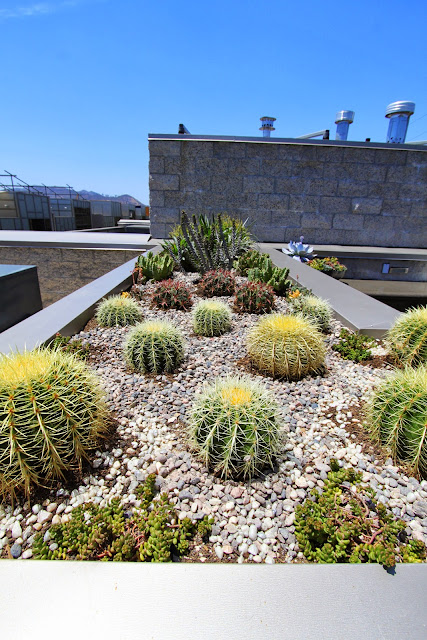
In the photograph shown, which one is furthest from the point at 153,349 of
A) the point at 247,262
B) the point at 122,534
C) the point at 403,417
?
A: the point at 247,262

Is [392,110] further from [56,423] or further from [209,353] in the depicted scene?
[56,423]

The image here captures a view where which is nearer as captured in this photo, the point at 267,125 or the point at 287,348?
the point at 287,348

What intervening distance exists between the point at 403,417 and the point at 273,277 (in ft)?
11.1

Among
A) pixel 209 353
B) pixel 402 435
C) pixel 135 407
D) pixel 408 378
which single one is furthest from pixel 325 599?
pixel 209 353

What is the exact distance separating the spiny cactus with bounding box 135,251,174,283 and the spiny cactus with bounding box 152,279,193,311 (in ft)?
3.35

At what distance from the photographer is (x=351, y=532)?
5.32 ft

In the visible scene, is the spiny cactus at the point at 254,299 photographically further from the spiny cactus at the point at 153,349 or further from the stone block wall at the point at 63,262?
the stone block wall at the point at 63,262

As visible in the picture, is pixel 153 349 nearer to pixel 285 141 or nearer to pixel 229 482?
pixel 229 482

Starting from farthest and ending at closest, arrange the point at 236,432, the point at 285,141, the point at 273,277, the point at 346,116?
the point at 346,116 < the point at 285,141 < the point at 273,277 < the point at 236,432

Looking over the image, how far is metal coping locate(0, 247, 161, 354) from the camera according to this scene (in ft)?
10.4

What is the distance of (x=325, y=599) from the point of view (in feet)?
4.39

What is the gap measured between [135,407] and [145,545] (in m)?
1.21

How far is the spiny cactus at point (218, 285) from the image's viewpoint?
5.38 meters

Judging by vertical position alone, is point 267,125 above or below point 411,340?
above
